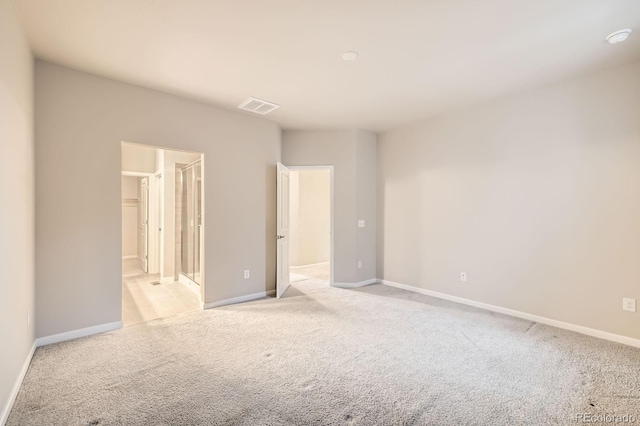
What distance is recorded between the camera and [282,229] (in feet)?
15.4

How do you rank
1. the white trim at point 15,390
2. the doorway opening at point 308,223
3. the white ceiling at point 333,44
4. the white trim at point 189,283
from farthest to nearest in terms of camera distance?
the doorway opening at point 308,223, the white trim at point 189,283, the white ceiling at point 333,44, the white trim at point 15,390

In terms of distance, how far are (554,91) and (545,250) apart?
176cm

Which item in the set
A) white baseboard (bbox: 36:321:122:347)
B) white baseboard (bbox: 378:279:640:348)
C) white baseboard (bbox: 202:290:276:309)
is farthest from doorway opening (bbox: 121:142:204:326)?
white baseboard (bbox: 378:279:640:348)

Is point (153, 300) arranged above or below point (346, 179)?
below

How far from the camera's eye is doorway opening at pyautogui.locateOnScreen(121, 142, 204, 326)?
4.27 metres

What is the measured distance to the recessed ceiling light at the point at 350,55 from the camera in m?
2.71

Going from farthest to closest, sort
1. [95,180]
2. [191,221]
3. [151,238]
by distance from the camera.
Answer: [151,238], [191,221], [95,180]

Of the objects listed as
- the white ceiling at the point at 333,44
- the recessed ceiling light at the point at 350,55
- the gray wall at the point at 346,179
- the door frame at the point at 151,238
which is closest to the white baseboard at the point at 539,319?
the gray wall at the point at 346,179

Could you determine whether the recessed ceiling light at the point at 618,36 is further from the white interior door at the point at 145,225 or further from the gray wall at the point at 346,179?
the white interior door at the point at 145,225

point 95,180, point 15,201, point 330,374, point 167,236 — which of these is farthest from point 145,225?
point 330,374

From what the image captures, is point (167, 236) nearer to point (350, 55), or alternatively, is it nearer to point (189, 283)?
point (189, 283)

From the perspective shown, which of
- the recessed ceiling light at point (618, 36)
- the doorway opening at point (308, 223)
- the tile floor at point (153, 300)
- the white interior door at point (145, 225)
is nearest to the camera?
the recessed ceiling light at point (618, 36)

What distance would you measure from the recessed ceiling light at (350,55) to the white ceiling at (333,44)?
0.05 meters

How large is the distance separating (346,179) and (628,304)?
3.63 meters
